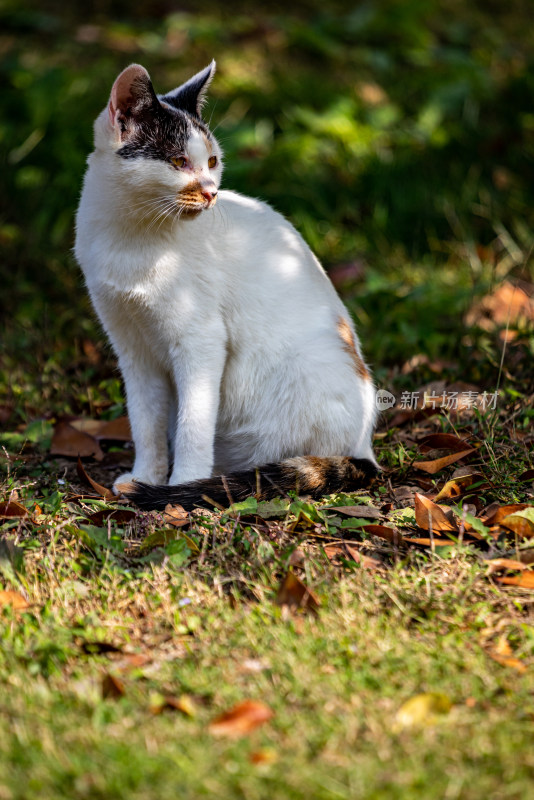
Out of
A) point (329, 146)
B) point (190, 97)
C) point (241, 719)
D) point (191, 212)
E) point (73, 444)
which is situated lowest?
point (73, 444)

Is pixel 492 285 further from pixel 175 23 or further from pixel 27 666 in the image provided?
pixel 175 23

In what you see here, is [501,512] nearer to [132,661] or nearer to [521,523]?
[521,523]

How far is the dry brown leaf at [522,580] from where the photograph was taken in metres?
2.26

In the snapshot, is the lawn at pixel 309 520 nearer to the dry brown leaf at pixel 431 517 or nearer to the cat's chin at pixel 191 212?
the dry brown leaf at pixel 431 517

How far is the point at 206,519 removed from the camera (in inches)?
104

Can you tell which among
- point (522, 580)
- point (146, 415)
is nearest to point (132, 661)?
point (522, 580)

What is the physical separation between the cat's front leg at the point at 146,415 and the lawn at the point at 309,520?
208 mm

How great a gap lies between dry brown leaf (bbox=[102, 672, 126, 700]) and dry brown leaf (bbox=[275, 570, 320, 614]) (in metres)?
0.51

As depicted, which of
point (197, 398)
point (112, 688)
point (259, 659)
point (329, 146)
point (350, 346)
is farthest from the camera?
point (329, 146)

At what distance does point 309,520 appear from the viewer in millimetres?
2611

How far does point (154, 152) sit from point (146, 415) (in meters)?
1.01

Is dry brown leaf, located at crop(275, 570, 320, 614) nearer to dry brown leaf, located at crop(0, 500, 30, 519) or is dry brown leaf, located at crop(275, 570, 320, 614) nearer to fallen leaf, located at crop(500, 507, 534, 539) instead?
fallen leaf, located at crop(500, 507, 534, 539)

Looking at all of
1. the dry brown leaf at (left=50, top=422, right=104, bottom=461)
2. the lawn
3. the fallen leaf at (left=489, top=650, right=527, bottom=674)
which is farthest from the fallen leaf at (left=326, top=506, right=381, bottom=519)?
the dry brown leaf at (left=50, top=422, right=104, bottom=461)

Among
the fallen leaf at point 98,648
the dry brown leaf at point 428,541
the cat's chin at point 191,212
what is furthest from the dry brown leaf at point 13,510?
the dry brown leaf at point 428,541
